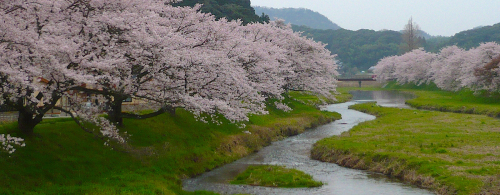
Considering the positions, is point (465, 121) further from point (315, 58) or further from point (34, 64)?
point (34, 64)

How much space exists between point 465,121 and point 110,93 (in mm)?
32724

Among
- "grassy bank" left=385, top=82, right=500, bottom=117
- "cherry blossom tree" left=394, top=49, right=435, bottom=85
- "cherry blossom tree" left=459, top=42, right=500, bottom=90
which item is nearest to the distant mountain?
"grassy bank" left=385, top=82, right=500, bottom=117

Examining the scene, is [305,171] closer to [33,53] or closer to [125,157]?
[125,157]

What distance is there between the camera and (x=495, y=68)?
57.5 metres

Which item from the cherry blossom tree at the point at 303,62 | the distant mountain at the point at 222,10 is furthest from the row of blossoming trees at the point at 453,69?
the distant mountain at the point at 222,10

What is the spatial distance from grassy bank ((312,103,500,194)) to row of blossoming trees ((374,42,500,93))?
23.3 meters

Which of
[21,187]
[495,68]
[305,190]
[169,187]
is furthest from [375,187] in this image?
[495,68]

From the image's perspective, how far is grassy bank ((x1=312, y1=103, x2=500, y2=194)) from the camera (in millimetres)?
19781

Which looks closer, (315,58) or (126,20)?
(126,20)

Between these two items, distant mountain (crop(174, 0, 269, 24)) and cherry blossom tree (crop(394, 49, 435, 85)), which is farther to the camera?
cherry blossom tree (crop(394, 49, 435, 85))

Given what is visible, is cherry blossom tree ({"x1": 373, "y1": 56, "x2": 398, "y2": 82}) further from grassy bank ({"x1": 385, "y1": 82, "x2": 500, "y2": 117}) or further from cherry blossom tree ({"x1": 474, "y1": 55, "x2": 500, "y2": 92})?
cherry blossom tree ({"x1": 474, "y1": 55, "x2": 500, "y2": 92})

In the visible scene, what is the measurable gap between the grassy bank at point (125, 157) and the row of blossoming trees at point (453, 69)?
4065cm

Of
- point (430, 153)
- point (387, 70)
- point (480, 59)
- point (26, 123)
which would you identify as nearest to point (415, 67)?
point (387, 70)

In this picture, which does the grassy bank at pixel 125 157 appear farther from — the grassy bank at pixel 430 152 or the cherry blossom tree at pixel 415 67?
the cherry blossom tree at pixel 415 67
